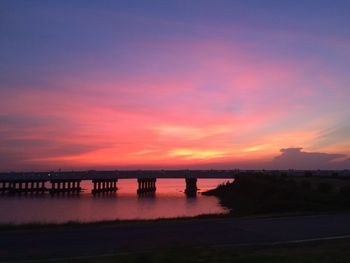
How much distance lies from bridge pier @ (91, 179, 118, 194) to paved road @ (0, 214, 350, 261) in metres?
87.2

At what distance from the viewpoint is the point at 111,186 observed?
112000 mm

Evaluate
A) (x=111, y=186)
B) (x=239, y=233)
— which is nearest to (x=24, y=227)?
(x=239, y=233)

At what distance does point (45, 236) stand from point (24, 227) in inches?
132

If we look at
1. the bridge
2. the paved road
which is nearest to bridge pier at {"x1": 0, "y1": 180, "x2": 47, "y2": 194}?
the bridge

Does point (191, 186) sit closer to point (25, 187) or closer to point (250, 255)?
point (25, 187)

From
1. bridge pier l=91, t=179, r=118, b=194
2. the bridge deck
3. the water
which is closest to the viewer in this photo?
the water

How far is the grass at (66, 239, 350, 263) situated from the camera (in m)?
9.76

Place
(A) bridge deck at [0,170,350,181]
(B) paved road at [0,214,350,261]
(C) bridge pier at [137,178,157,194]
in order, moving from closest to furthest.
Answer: (B) paved road at [0,214,350,261], (A) bridge deck at [0,170,350,181], (C) bridge pier at [137,178,157,194]

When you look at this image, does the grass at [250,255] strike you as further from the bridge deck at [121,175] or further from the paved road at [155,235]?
the bridge deck at [121,175]

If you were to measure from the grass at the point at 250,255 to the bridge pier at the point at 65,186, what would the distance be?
94778 millimetres

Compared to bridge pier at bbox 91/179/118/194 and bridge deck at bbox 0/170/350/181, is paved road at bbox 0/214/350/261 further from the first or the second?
bridge pier at bbox 91/179/118/194

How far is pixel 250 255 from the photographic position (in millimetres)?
10352

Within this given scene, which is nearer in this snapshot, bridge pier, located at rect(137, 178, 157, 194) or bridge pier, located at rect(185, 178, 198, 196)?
bridge pier, located at rect(185, 178, 198, 196)

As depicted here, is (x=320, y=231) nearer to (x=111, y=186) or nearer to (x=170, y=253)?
(x=170, y=253)
